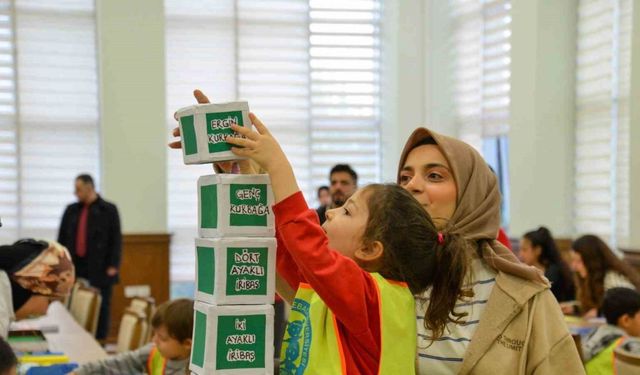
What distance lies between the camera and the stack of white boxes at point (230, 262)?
57.2 inches

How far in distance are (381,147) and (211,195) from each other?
826cm

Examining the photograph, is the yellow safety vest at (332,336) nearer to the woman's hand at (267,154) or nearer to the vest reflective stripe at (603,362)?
the woman's hand at (267,154)

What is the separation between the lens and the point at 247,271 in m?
1.49

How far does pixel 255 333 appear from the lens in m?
1.50

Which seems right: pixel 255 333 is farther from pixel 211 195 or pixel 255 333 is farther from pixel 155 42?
pixel 155 42

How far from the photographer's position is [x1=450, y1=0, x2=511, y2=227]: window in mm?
8250

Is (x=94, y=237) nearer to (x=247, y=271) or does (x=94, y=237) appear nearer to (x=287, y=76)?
(x=287, y=76)

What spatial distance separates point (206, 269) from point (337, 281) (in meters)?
0.25

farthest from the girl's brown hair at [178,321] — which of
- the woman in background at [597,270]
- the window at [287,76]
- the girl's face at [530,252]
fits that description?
the window at [287,76]

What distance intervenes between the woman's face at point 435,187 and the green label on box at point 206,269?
0.52 meters

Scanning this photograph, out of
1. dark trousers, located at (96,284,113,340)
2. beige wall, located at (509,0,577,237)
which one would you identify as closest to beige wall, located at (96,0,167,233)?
dark trousers, located at (96,284,113,340)

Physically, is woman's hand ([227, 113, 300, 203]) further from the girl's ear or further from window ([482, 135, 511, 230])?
window ([482, 135, 511, 230])

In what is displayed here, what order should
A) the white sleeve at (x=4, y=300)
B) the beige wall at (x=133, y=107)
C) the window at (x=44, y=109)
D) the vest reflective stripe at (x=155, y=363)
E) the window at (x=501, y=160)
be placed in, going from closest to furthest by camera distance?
the white sleeve at (x=4, y=300), the vest reflective stripe at (x=155, y=363), the window at (x=501, y=160), the beige wall at (x=133, y=107), the window at (x=44, y=109)

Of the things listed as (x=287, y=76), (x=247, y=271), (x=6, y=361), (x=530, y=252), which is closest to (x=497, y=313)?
(x=247, y=271)
